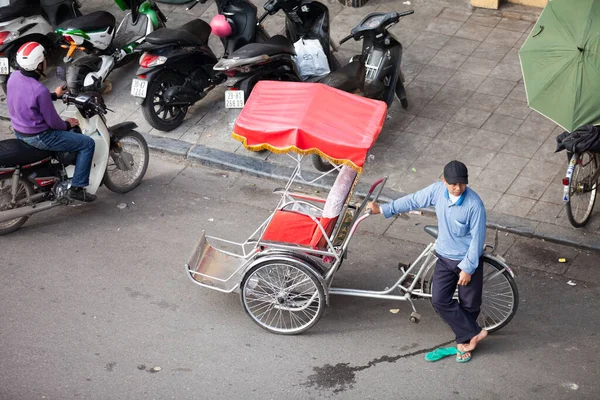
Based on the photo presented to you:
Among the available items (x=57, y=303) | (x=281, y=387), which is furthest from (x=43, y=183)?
(x=281, y=387)

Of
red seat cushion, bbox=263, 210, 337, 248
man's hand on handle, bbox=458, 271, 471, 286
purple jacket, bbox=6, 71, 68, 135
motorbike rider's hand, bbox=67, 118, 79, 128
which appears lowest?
red seat cushion, bbox=263, 210, 337, 248

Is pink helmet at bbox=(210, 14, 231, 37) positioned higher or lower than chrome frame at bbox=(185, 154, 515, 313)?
higher

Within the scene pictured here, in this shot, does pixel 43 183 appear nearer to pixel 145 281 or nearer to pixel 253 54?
pixel 145 281

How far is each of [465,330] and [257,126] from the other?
2161 millimetres

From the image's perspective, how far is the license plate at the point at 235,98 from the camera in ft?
29.6

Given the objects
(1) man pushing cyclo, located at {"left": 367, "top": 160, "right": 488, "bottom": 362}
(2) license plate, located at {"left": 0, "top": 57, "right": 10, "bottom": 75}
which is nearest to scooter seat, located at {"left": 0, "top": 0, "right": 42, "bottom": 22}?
(2) license plate, located at {"left": 0, "top": 57, "right": 10, "bottom": 75}

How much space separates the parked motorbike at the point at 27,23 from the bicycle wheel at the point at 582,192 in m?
6.41

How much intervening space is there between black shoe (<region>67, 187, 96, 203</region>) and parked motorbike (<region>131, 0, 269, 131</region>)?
1501 mm

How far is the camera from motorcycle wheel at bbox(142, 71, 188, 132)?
31.1 feet

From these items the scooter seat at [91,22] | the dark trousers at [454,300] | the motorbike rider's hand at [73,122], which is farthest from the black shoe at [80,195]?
the dark trousers at [454,300]

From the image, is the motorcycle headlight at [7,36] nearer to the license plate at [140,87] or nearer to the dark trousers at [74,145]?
the license plate at [140,87]

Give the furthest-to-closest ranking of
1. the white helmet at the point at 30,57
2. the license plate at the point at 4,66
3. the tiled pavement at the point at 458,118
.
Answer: the license plate at the point at 4,66, the tiled pavement at the point at 458,118, the white helmet at the point at 30,57

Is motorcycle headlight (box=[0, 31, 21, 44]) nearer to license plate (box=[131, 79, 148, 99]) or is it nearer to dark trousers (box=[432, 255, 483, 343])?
license plate (box=[131, 79, 148, 99])

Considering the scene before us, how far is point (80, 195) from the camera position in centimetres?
827
